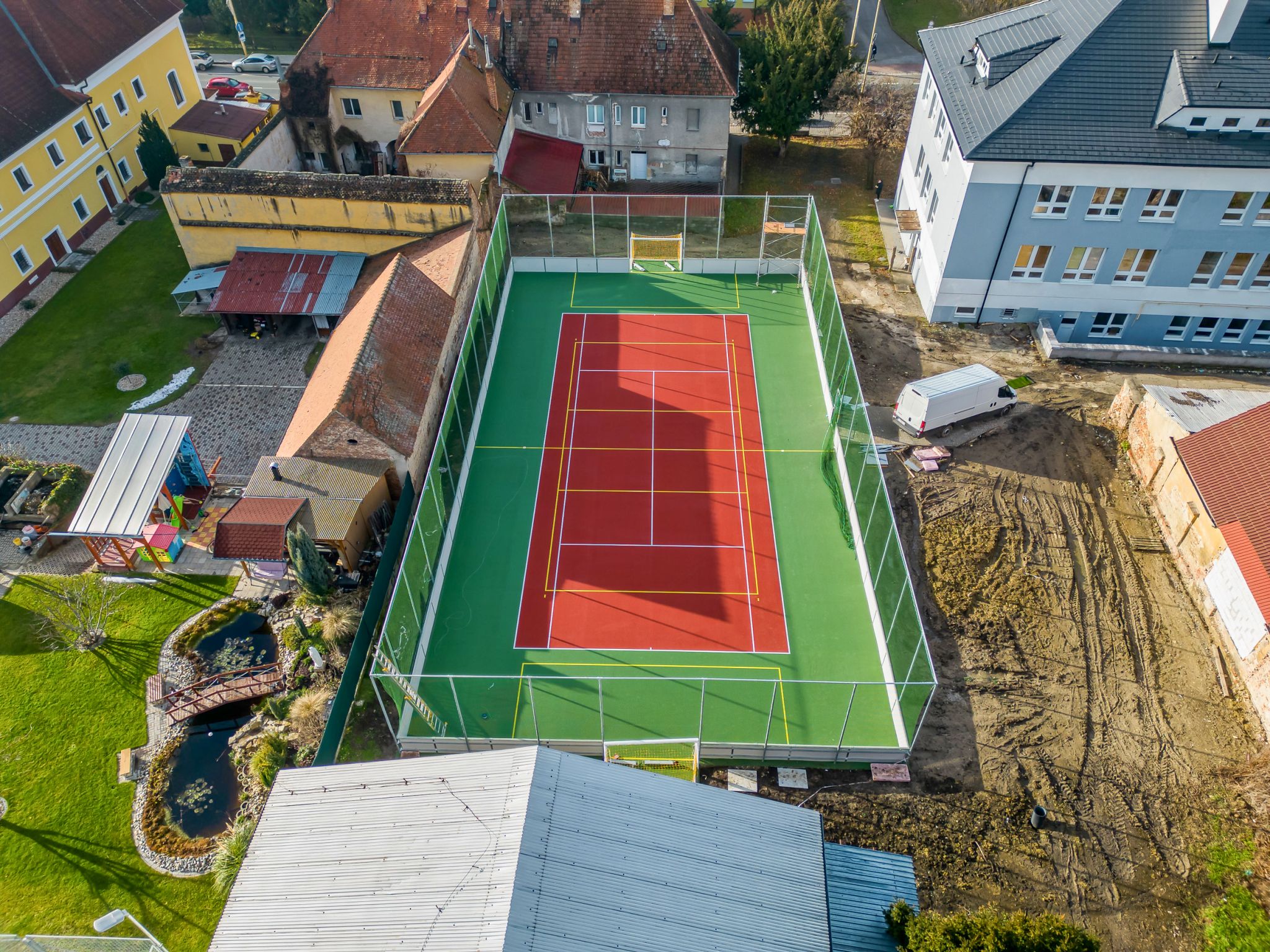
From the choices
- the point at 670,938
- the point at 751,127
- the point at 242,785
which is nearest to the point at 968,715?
the point at 670,938

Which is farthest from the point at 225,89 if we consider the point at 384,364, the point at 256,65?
the point at 384,364

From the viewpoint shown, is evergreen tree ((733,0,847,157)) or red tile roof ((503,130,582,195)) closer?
red tile roof ((503,130,582,195))

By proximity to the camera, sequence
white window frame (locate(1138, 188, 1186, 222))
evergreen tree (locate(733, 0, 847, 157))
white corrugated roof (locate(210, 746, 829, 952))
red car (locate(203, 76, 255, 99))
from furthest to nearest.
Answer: red car (locate(203, 76, 255, 99)), evergreen tree (locate(733, 0, 847, 157)), white window frame (locate(1138, 188, 1186, 222)), white corrugated roof (locate(210, 746, 829, 952))

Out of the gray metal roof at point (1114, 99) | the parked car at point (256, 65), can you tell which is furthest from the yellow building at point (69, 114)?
the gray metal roof at point (1114, 99)

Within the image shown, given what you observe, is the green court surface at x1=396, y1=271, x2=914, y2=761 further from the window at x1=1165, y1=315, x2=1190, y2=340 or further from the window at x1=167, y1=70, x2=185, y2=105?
the window at x1=167, y1=70, x2=185, y2=105

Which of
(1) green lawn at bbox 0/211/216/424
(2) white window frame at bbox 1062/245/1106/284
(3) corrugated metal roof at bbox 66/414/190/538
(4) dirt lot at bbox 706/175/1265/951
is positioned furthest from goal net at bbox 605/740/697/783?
(2) white window frame at bbox 1062/245/1106/284

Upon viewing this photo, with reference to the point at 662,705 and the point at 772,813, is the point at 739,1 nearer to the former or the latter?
the point at 662,705
